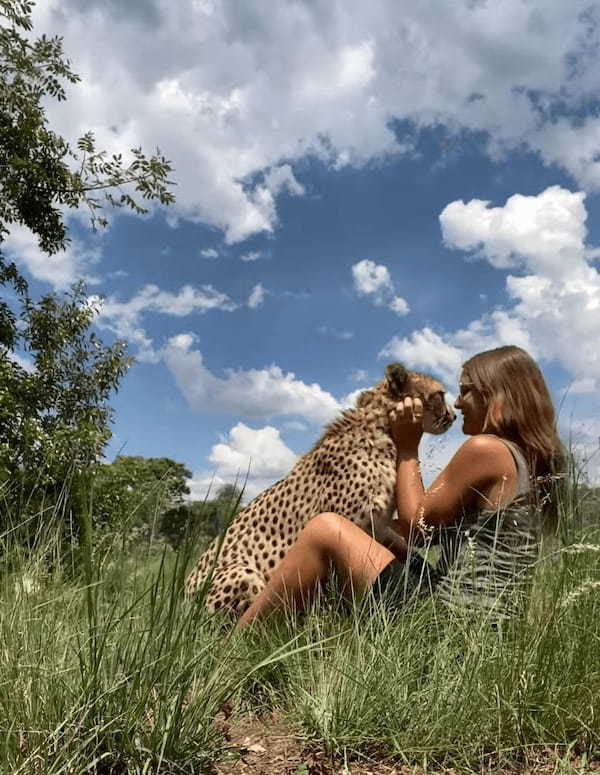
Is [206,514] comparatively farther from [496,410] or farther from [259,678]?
[496,410]

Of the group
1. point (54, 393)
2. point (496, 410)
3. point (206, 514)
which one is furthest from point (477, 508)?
point (54, 393)

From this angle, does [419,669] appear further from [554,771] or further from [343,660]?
[554,771]

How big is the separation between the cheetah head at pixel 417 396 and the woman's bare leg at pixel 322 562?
1.71m

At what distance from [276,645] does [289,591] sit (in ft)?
1.05

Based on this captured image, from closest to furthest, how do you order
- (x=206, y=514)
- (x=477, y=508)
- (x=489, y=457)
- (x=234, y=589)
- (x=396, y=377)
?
(x=206, y=514) < (x=489, y=457) < (x=477, y=508) < (x=234, y=589) < (x=396, y=377)

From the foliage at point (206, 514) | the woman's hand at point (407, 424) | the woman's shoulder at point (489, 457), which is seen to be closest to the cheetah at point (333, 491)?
the woman's hand at point (407, 424)

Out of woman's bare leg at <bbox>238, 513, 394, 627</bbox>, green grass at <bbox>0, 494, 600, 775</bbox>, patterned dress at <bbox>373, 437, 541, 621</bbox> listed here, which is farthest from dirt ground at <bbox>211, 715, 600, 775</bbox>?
woman's bare leg at <bbox>238, 513, 394, 627</bbox>

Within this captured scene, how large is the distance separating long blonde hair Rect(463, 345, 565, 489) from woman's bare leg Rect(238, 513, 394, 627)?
74 centimetres

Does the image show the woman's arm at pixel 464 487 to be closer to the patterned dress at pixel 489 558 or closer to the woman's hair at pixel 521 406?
the patterned dress at pixel 489 558

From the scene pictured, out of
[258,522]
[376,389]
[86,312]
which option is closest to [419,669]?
[258,522]

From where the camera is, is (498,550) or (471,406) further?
(471,406)

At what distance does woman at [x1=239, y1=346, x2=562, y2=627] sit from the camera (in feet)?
9.71

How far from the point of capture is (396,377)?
474 cm

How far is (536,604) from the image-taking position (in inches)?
A: 106
